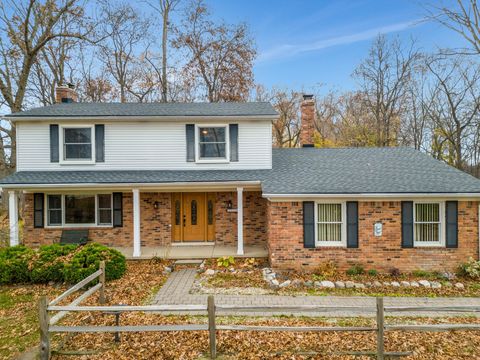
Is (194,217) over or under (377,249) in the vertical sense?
over

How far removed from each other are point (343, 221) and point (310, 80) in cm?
1998

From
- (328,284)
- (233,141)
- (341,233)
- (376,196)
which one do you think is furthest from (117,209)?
(376,196)

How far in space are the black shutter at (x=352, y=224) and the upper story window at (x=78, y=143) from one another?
33.3 ft

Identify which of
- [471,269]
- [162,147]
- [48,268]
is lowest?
[471,269]

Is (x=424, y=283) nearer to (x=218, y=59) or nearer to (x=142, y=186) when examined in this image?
(x=142, y=186)

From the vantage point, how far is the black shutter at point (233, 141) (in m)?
11.1

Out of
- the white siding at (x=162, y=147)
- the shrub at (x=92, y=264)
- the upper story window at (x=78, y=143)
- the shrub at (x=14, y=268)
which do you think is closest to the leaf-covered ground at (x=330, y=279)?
the shrub at (x=92, y=264)

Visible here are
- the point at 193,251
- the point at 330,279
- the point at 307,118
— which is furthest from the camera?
the point at 307,118

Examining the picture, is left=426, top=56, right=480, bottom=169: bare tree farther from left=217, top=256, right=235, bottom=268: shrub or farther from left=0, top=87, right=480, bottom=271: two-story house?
left=217, top=256, right=235, bottom=268: shrub

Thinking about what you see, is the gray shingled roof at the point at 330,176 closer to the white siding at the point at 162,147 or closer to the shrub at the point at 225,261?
the white siding at the point at 162,147

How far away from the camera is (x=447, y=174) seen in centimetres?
966

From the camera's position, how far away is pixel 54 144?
10.8 m

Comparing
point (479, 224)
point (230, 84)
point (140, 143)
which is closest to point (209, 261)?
point (140, 143)

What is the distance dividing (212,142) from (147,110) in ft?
11.0
